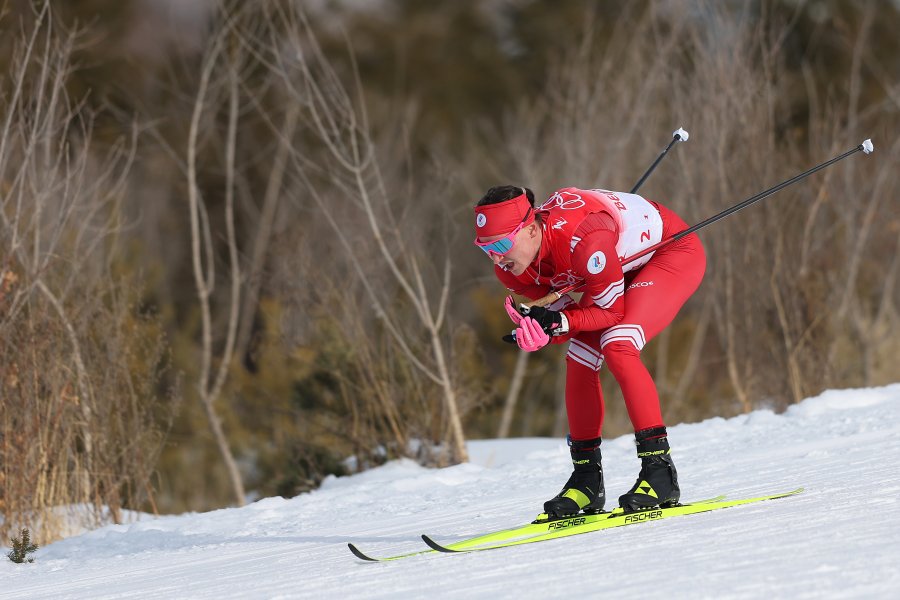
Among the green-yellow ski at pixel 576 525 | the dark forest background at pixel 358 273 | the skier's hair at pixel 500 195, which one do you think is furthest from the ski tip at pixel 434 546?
the dark forest background at pixel 358 273

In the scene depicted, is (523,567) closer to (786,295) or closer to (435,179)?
(435,179)

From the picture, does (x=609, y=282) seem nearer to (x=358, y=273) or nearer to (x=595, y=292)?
(x=595, y=292)

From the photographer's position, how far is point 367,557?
444 centimetres

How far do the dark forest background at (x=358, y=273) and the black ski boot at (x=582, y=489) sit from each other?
2.95m

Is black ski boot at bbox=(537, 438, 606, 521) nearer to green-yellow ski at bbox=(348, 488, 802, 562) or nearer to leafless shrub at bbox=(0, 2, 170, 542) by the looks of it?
green-yellow ski at bbox=(348, 488, 802, 562)

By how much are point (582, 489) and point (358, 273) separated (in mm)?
4190

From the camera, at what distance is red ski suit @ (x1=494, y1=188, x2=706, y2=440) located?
451 centimetres

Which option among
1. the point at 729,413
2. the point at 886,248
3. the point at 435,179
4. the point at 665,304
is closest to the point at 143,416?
the point at 435,179

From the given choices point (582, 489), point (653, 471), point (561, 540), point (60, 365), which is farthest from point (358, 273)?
point (561, 540)

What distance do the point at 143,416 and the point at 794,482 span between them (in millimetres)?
3778

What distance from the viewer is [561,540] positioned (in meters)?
4.45

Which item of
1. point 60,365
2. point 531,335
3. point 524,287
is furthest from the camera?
point 60,365

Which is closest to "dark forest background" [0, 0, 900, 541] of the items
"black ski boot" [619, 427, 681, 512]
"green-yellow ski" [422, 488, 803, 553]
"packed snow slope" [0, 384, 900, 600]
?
"packed snow slope" [0, 384, 900, 600]

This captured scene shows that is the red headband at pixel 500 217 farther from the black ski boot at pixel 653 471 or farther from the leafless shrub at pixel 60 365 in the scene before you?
the leafless shrub at pixel 60 365
